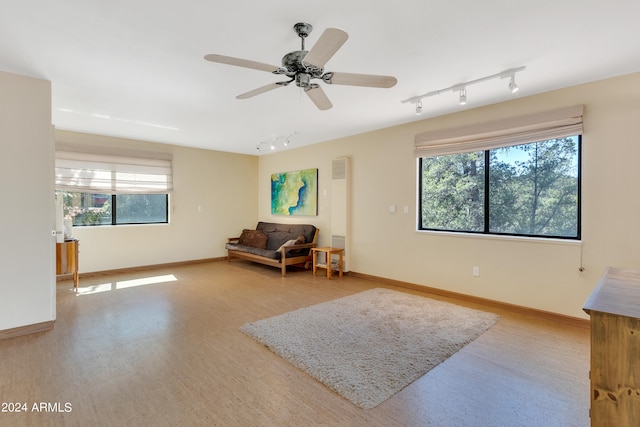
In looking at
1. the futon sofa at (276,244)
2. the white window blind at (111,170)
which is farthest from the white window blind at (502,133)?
the white window blind at (111,170)

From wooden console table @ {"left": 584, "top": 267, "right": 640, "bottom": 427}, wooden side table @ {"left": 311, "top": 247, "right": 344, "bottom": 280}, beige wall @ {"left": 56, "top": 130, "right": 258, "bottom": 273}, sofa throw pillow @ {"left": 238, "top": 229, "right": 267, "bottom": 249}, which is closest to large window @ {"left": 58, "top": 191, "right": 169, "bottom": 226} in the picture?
beige wall @ {"left": 56, "top": 130, "right": 258, "bottom": 273}

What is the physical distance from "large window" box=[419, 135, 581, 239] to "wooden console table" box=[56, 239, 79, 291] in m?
4.86

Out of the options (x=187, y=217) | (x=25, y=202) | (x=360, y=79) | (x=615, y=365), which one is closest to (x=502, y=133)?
(x=360, y=79)

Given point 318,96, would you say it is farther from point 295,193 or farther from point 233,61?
point 295,193

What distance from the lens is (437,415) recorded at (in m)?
1.79

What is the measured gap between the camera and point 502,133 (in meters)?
3.56

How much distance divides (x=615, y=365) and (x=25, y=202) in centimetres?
435

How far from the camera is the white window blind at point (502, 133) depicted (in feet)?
10.2

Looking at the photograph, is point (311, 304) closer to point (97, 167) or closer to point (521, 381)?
point (521, 381)

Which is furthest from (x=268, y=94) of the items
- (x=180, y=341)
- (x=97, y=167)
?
(x=97, y=167)

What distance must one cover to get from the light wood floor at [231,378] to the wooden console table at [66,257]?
29.9 inches

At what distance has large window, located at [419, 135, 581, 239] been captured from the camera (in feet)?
10.7

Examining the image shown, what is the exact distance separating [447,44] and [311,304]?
3029mm

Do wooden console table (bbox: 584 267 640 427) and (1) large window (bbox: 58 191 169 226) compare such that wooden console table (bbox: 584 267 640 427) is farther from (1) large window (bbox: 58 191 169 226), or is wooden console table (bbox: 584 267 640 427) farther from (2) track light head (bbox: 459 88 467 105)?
(1) large window (bbox: 58 191 169 226)
